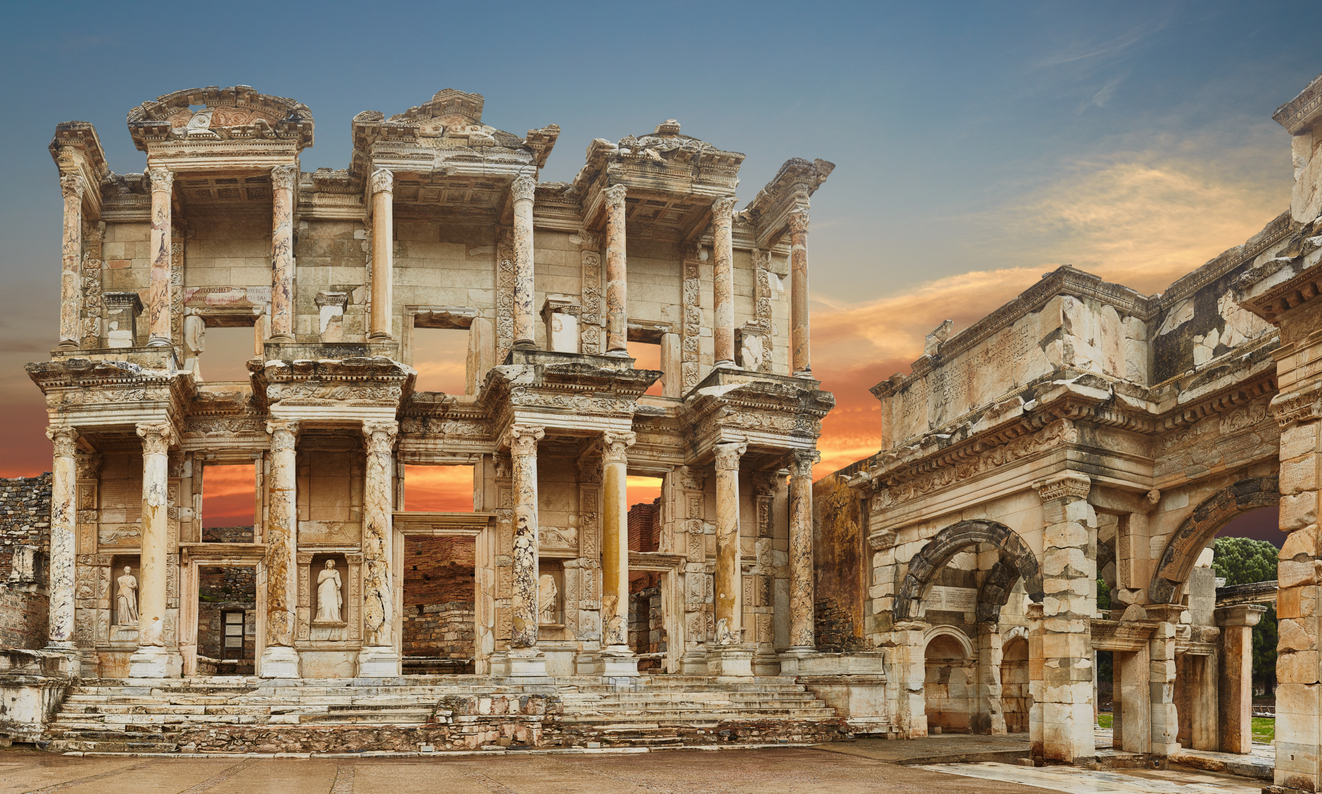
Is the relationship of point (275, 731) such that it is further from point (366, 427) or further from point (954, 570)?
point (954, 570)

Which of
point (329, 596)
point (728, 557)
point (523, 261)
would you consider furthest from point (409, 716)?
point (523, 261)

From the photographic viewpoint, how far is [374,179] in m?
23.7

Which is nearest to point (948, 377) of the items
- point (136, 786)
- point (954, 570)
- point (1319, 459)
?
point (954, 570)

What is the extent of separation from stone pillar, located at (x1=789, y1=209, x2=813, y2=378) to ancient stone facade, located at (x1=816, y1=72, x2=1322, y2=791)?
2161 millimetres

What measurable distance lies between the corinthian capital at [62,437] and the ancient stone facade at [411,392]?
5cm

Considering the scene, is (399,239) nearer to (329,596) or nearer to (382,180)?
(382,180)

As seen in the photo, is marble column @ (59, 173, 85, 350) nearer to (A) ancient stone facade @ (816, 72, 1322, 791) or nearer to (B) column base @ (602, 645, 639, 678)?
(B) column base @ (602, 645, 639, 678)

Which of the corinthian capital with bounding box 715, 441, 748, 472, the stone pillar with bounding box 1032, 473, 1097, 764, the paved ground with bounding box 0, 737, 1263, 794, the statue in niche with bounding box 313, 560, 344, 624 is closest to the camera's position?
the paved ground with bounding box 0, 737, 1263, 794

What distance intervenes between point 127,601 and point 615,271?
1070cm

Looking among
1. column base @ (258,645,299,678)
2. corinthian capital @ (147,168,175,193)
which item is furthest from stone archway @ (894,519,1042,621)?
corinthian capital @ (147,168,175,193)

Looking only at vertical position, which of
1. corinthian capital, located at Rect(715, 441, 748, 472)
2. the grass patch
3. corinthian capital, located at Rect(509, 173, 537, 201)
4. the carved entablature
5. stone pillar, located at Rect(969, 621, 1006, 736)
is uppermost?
the carved entablature

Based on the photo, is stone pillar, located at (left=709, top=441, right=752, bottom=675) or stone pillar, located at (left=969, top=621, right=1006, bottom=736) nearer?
stone pillar, located at (left=709, top=441, right=752, bottom=675)

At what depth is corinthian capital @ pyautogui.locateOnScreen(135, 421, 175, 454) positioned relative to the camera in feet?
71.7

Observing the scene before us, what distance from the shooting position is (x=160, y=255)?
2302 cm
